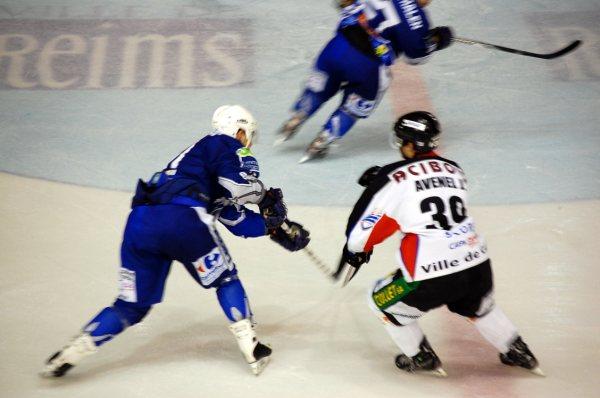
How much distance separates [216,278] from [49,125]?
108 inches

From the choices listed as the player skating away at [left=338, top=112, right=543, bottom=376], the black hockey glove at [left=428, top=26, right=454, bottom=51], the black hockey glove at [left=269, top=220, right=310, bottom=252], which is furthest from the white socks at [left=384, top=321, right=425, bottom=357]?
the black hockey glove at [left=428, top=26, right=454, bottom=51]

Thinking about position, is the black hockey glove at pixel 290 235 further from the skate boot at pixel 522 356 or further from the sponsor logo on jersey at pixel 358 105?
the sponsor logo on jersey at pixel 358 105

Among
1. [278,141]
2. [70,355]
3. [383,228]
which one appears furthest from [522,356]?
[278,141]

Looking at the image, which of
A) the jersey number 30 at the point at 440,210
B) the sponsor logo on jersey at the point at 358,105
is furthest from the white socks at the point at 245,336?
the sponsor logo on jersey at the point at 358,105

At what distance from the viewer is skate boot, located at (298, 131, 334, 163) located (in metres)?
6.00

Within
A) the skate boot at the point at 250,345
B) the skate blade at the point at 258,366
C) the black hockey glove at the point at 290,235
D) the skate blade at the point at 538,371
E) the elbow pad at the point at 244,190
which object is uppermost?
the elbow pad at the point at 244,190

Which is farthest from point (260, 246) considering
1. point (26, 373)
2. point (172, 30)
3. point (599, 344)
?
point (172, 30)

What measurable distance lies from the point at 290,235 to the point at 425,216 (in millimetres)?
864

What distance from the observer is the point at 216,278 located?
161 inches

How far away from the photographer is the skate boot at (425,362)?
4129 millimetres

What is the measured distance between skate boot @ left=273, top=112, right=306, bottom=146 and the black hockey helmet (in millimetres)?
2149

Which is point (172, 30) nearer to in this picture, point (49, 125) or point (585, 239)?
point (49, 125)

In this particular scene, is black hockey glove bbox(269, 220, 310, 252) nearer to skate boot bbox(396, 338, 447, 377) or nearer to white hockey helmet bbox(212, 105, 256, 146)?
white hockey helmet bbox(212, 105, 256, 146)

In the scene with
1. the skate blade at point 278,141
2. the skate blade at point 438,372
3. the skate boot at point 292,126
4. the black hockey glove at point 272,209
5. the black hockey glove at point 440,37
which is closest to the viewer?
the skate blade at point 438,372
